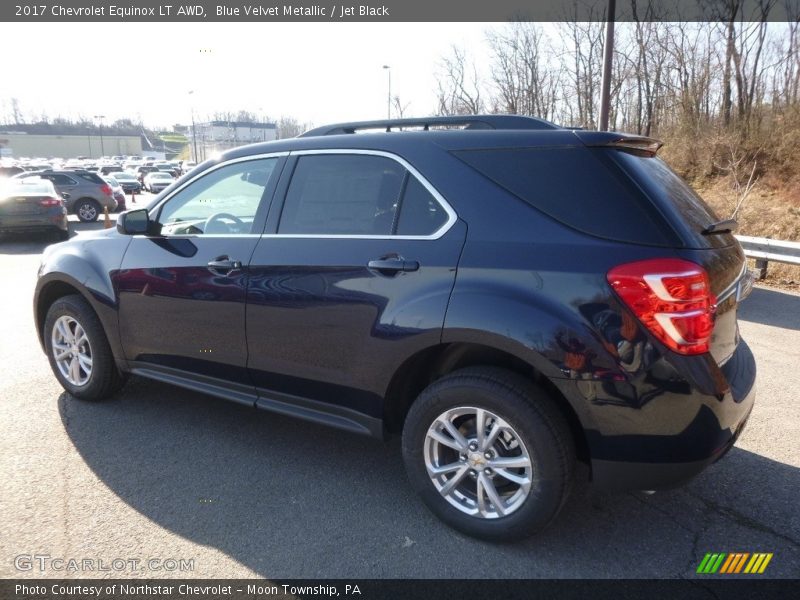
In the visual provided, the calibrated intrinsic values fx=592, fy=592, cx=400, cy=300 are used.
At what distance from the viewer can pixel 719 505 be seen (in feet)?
10.0

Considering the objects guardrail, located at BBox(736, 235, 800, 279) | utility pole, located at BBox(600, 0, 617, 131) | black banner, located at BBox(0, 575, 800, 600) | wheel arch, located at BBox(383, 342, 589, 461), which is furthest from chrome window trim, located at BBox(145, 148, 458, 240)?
utility pole, located at BBox(600, 0, 617, 131)

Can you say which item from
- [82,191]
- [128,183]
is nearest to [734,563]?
[82,191]

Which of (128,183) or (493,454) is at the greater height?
(128,183)

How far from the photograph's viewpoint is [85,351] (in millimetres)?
4355

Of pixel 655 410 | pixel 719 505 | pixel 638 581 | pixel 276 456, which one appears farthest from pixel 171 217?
pixel 719 505

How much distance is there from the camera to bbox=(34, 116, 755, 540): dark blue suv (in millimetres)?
2385

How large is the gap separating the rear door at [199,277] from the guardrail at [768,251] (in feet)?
24.2

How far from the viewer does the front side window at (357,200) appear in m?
2.92

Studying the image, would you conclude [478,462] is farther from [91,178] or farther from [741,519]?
[91,178]

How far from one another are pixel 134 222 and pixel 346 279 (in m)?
1.76

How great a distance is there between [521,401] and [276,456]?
1.75 metres

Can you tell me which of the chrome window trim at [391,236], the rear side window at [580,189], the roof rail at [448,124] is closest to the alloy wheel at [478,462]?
the chrome window trim at [391,236]

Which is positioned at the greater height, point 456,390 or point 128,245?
point 128,245

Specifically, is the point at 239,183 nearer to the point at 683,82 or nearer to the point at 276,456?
the point at 276,456
